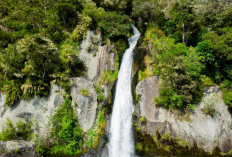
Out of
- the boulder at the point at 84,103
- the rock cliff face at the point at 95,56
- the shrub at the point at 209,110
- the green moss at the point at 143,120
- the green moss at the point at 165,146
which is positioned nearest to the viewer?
the green moss at the point at 165,146

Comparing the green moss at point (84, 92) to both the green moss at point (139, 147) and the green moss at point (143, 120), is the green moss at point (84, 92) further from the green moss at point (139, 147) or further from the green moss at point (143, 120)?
the green moss at point (139, 147)

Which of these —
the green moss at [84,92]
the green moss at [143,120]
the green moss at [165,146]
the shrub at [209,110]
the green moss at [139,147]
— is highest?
the green moss at [84,92]

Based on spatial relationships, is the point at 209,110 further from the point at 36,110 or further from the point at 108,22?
the point at 108,22

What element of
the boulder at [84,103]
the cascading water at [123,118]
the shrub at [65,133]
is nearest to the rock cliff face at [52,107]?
the boulder at [84,103]

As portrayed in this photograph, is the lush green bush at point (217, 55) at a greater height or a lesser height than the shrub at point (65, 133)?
greater

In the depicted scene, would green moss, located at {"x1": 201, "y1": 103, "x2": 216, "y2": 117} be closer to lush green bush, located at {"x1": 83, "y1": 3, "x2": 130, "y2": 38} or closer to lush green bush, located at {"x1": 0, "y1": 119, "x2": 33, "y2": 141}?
lush green bush, located at {"x1": 83, "y1": 3, "x2": 130, "y2": 38}

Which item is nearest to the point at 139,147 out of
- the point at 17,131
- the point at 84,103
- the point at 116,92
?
the point at 116,92

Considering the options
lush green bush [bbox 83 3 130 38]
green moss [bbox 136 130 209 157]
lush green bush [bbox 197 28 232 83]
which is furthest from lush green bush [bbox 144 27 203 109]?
lush green bush [bbox 83 3 130 38]
